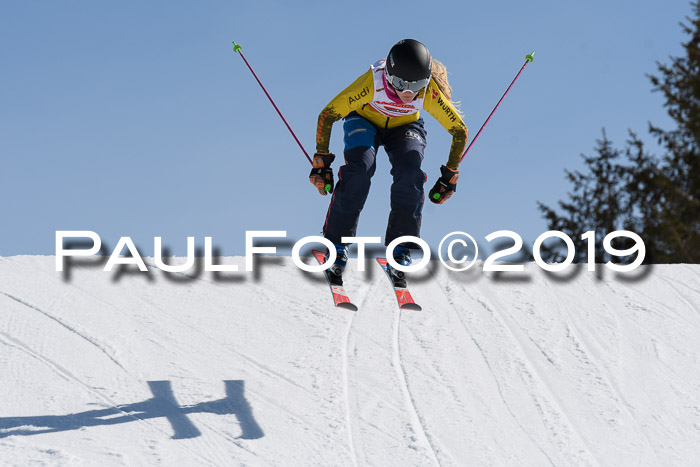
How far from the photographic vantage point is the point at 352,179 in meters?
5.61

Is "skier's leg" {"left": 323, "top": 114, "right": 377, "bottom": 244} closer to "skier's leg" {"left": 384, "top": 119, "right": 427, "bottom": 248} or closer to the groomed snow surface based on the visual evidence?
"skier's leg" {"left": 384, "top": 119, "right": 427, "bottom": 248}

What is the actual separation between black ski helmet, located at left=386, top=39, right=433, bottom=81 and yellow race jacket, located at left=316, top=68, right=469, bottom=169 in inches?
10.9

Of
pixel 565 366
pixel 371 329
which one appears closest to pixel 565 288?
pixel 565 366

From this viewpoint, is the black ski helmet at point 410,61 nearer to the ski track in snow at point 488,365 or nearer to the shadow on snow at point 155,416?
the ski track in snow at point 488,365

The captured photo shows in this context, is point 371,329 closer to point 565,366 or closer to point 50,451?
point 565,366

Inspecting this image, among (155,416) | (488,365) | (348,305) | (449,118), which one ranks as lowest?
(155,416)

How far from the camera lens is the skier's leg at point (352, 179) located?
5.62m

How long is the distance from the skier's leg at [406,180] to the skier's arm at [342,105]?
442mm

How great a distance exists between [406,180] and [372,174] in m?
0.29

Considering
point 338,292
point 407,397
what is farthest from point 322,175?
point 407,397

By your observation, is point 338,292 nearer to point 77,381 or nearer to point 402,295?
point 402,295

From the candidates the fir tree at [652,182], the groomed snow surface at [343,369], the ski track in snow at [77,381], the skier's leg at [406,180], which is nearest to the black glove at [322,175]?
the skier's leg at [406,180]

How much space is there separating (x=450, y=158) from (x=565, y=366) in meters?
2.07

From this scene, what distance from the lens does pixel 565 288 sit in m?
7.95
